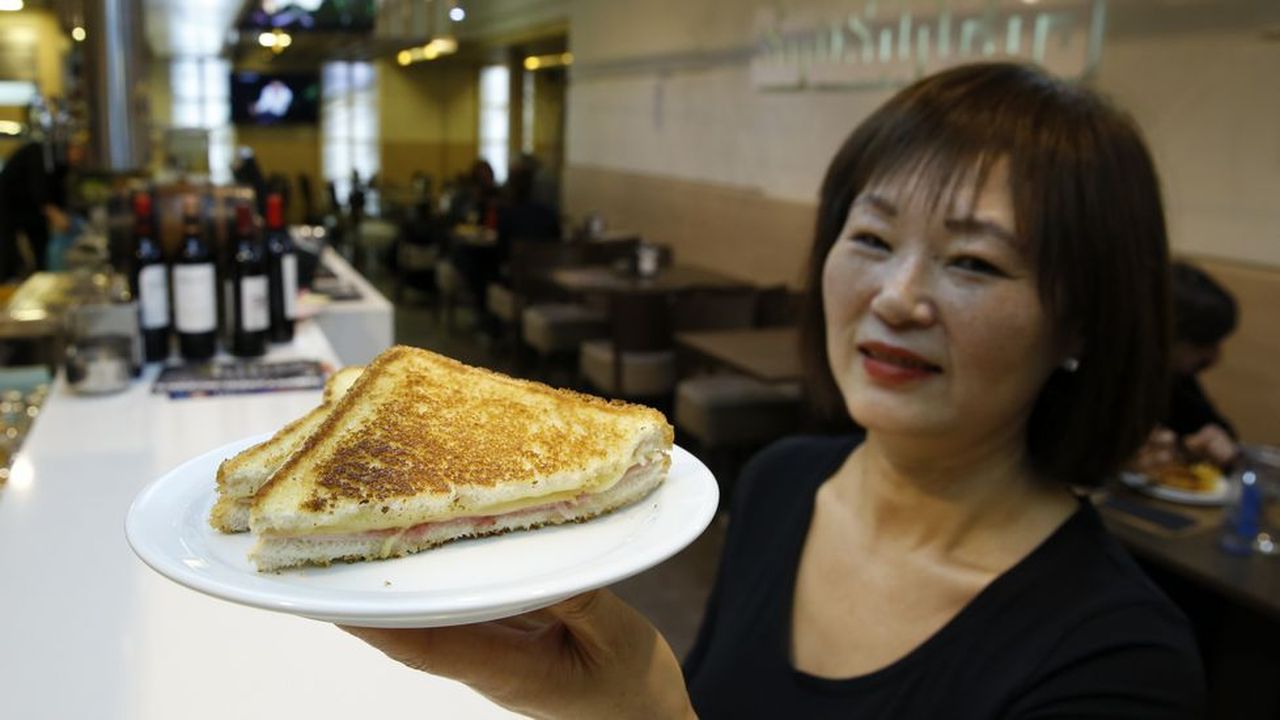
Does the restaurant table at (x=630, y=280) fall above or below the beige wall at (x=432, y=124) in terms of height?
below

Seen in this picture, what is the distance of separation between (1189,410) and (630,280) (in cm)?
359

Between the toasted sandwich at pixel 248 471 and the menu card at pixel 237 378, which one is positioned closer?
the toasted sandwich at pixel 248 471

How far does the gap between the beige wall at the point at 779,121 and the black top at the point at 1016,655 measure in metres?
1.62

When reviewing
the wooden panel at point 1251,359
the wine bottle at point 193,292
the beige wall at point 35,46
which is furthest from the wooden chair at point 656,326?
the beige wall at point 35,46

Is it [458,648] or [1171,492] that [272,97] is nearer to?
[1171,492]

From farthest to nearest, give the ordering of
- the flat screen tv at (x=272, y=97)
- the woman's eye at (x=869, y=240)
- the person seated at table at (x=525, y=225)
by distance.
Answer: the flat screen tv at (x=272, y=97), the person seated at table at (x=525, y=225), the woman's eye at (x=869, y=240)

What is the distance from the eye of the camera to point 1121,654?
1139mm

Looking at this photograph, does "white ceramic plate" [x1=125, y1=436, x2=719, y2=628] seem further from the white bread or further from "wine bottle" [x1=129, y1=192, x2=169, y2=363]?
"wine bottle" [x1=129, y1=192, x2=169, y2=363]

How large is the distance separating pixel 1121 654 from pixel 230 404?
1.42 meters

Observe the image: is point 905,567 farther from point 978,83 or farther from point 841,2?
point 841,2

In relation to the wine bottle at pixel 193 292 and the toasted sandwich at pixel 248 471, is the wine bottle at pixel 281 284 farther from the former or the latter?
the toasted sandwich at pixel 248 471

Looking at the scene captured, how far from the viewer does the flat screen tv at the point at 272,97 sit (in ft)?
32.6

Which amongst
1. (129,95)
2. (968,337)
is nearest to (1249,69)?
(968,337)

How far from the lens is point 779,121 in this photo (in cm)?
589
